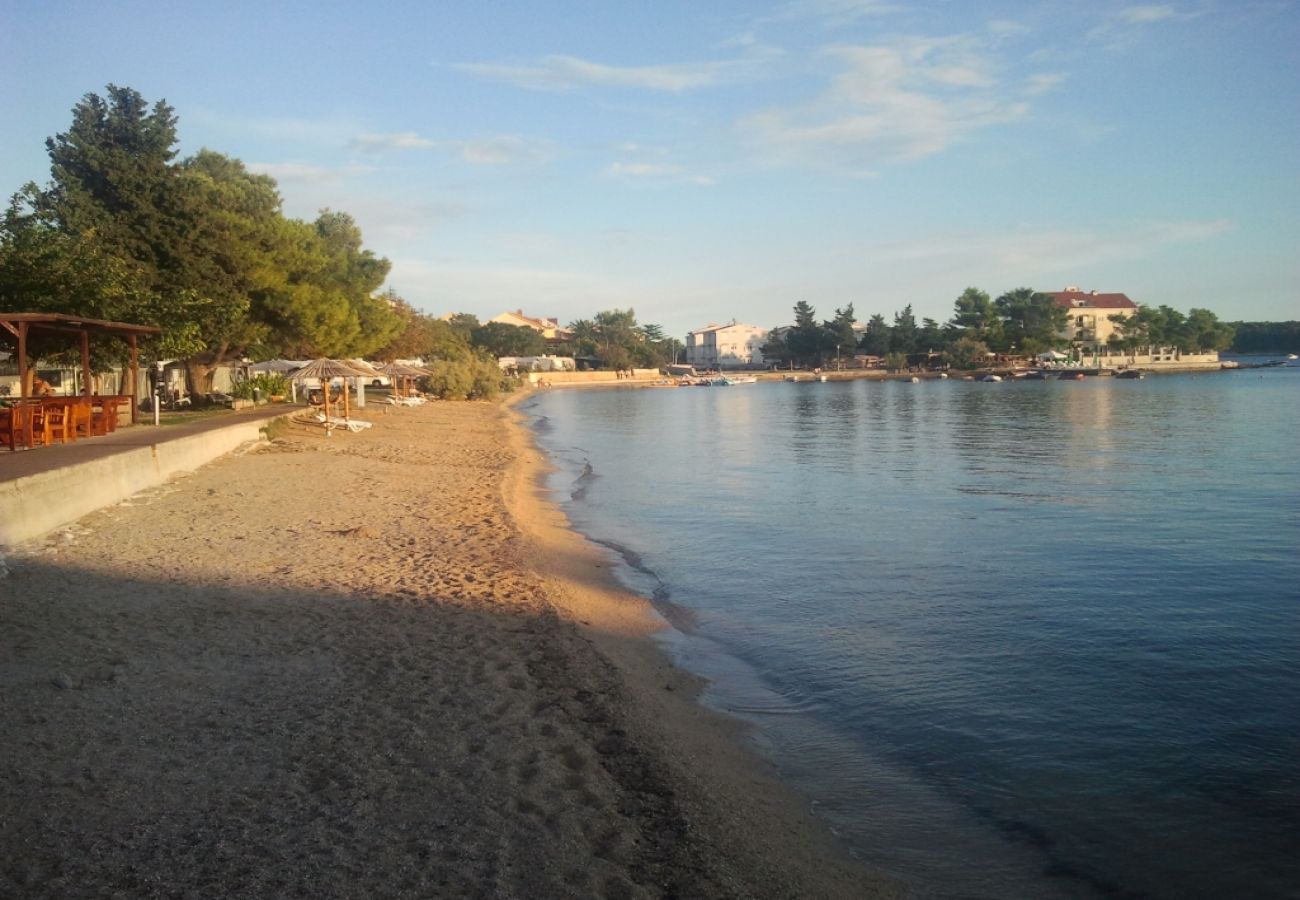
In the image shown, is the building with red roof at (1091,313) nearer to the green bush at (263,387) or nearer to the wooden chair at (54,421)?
the green bush at (263,387)

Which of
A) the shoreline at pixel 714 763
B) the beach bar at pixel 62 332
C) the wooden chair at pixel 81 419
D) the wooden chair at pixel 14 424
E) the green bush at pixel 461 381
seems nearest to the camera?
the shoreline at pixel 714 763

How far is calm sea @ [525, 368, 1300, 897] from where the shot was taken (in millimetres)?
6660

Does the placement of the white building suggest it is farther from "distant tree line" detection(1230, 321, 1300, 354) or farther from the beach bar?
the beach bar

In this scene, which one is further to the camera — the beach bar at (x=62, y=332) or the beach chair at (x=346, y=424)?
the beach chair at (x=346, y=424)

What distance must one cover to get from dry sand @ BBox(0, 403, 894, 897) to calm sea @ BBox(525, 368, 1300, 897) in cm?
88

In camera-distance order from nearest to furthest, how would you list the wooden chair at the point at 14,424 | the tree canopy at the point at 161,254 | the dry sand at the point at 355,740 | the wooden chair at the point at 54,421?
the dry sand at the point at 355,740 < the wooden chair at the point at 14,424 < the wooden chair at the point at 54,421 < the tree canopy at the point at 161,254

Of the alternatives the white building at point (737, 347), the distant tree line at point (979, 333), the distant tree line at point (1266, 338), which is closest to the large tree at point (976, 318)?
the distant tree line at point (979, 333)

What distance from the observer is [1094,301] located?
15162cm

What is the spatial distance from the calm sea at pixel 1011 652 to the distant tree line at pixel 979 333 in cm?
11517

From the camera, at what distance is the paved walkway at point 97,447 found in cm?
1455

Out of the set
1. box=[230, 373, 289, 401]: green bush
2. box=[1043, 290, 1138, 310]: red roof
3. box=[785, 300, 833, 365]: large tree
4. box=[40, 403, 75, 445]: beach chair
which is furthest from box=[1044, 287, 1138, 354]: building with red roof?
box=[40, 403, 75, 445]: beach chair

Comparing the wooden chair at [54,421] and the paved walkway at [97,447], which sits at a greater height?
the wooden chair at [54,421]

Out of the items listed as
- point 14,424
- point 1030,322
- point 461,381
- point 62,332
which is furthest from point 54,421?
point 1030,322

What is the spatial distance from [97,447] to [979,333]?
136 m
